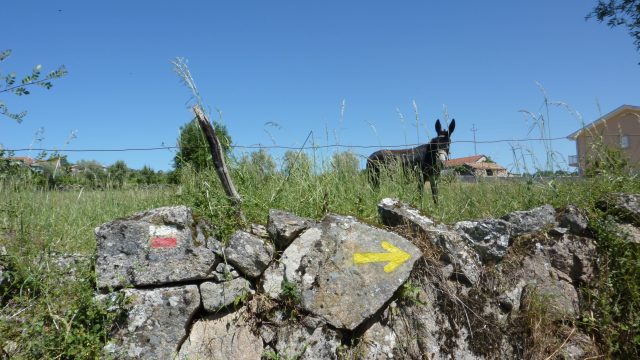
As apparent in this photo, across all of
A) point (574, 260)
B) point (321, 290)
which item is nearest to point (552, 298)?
point (574, 260)

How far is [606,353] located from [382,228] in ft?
7.10

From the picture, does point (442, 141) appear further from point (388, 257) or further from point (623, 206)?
point (388, 257)

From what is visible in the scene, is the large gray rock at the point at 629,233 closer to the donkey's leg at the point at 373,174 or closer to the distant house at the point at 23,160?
the donkey's leg at the point at 373,174

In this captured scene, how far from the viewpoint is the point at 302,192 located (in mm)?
3906

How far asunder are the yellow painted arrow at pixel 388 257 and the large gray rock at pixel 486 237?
0.74 m

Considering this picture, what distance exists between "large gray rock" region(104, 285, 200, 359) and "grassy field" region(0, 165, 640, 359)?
0.12 metres

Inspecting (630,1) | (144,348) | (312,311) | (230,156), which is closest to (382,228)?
(312,311)

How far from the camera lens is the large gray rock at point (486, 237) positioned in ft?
11.6

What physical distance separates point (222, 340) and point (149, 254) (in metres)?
0.79

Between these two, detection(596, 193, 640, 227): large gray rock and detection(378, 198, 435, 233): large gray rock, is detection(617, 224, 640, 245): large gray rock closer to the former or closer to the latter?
detection(596, 193, 640, 227): large gray rock

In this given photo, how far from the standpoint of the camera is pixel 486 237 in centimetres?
358

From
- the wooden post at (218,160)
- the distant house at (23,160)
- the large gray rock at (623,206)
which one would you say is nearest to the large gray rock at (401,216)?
the wooden post at (218,160)

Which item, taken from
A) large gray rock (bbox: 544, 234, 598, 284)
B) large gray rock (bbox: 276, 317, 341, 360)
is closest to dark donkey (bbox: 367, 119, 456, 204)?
large gray rock (bbox: 544, 234, 598, 284)

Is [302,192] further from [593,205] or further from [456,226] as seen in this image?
[593,205]
